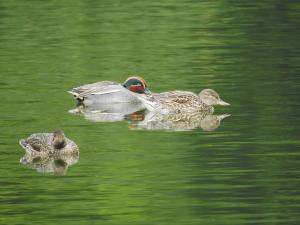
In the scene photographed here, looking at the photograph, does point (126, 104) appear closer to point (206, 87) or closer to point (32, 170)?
point (206, 87)

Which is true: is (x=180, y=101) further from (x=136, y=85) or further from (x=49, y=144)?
(x=49, y=144)

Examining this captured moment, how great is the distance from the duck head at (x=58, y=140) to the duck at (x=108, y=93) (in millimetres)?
4671

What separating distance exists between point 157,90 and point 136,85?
2.48 feet

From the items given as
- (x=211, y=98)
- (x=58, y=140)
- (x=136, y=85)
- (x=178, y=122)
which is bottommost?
(x=178, y=122)

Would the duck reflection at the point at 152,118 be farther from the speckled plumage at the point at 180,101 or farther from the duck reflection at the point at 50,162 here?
the duck reflection at the point at 50,162

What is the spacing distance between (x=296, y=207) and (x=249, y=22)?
16740 millimetres

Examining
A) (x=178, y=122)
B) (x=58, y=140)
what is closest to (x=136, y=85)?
(x=178, y=122)

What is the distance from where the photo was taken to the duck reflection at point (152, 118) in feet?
69.1

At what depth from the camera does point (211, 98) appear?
22.5 meters

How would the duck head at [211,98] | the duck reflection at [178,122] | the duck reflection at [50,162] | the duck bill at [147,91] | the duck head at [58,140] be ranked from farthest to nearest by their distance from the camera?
the duck bill at [147,91], the duck head at [211,98], the duck reflection at [178,122], the duck head at [58,140], the duck reflection at [50,162]

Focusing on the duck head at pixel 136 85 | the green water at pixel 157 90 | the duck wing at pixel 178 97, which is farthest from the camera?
the duck head at pixel 136 85

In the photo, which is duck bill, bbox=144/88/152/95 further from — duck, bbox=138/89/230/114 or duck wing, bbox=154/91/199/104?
duck wing, bbox=154/91/199/104

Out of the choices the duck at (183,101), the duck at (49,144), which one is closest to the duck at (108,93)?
the duck at (183,101)

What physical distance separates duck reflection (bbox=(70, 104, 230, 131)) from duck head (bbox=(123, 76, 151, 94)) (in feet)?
1.02
